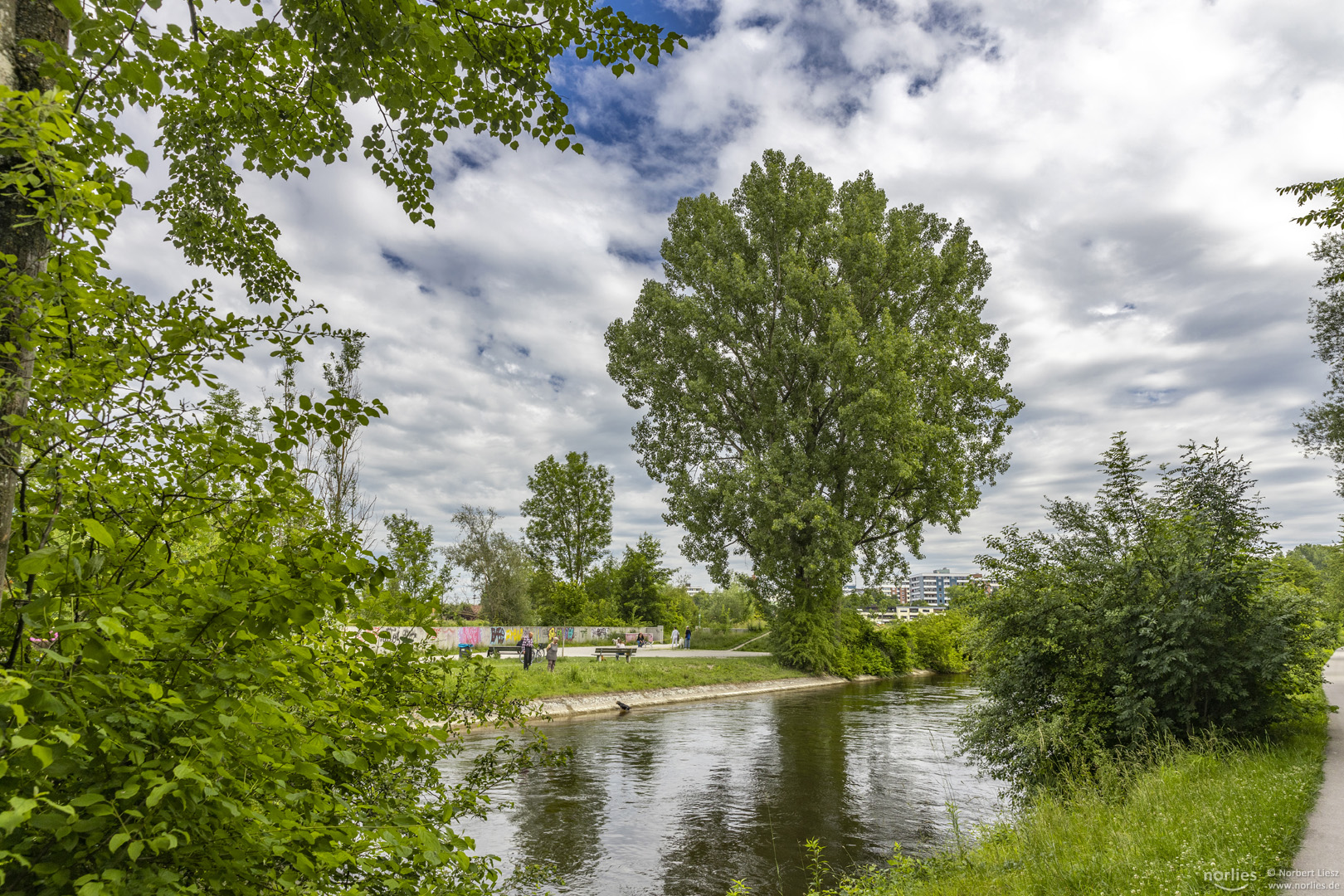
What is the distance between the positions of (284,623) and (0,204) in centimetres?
201

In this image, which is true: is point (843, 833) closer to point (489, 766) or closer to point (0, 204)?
point (489, 766)

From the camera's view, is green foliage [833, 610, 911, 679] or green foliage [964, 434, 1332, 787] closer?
green foliage [964, 434, 1332, 787]

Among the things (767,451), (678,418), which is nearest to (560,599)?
(678,418)

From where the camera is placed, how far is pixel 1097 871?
582cm

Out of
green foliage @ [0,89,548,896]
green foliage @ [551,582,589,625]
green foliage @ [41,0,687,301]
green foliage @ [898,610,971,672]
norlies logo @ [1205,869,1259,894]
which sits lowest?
green foliage @ [898,610,971,672]

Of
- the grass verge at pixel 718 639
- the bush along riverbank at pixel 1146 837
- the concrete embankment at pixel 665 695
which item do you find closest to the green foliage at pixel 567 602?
the grass verge at pixel 718 639

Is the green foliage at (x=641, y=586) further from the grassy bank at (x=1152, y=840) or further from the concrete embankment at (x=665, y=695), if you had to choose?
the grassy bank at (x=1152, y=840)

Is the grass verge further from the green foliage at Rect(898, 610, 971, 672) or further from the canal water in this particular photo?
the canal water

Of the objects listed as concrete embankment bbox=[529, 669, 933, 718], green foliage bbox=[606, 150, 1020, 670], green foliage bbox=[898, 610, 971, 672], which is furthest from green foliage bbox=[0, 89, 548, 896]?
green foliage bbox=[898, 610, 971, 672]

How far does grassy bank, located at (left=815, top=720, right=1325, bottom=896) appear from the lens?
5555mm

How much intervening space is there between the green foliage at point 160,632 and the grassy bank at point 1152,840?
16.7ft

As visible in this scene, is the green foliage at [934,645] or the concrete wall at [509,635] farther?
the green foliage at [934,645]

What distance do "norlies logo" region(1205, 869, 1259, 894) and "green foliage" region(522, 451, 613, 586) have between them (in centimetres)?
5593

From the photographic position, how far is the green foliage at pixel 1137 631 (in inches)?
407
